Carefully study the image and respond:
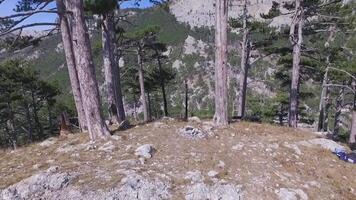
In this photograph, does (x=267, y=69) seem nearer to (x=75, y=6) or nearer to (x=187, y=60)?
(x=187, y=60)

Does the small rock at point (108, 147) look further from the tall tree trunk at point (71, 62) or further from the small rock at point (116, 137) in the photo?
the tall tree trunk at point (71, 62)

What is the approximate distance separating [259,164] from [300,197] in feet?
4.52

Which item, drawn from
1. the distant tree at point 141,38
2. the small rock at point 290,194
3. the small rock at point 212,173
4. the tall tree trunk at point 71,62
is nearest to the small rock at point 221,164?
the small rock at point 212,173

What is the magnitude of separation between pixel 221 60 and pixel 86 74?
Result: 4.30 m

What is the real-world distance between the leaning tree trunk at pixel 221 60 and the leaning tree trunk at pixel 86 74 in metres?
3.84

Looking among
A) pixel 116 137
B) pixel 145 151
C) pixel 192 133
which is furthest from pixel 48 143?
pixel 192 133

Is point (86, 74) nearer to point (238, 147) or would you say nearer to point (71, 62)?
point (71, 62)

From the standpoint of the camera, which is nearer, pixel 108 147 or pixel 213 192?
pixel 213 192

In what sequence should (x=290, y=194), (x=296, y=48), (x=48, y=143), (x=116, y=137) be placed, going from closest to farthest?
(x=290, y=194) < (x=116, y=137) < (x=48, y=143) < (x=296, y=48)

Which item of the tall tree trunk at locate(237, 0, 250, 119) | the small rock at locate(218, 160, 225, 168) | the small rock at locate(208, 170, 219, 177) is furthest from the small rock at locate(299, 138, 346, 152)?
the tall tree trunk at locate(237, 0, 250, 119)

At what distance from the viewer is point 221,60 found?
38.8ft

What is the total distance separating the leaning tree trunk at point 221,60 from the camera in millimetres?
11711

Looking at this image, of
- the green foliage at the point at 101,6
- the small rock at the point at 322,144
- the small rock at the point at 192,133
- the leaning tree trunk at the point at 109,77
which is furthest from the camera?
the leaning tree trunk at the point at 109,77

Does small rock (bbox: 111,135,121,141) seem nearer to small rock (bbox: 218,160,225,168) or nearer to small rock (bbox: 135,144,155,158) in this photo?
small rock (bbox: 135,144,155,158)
